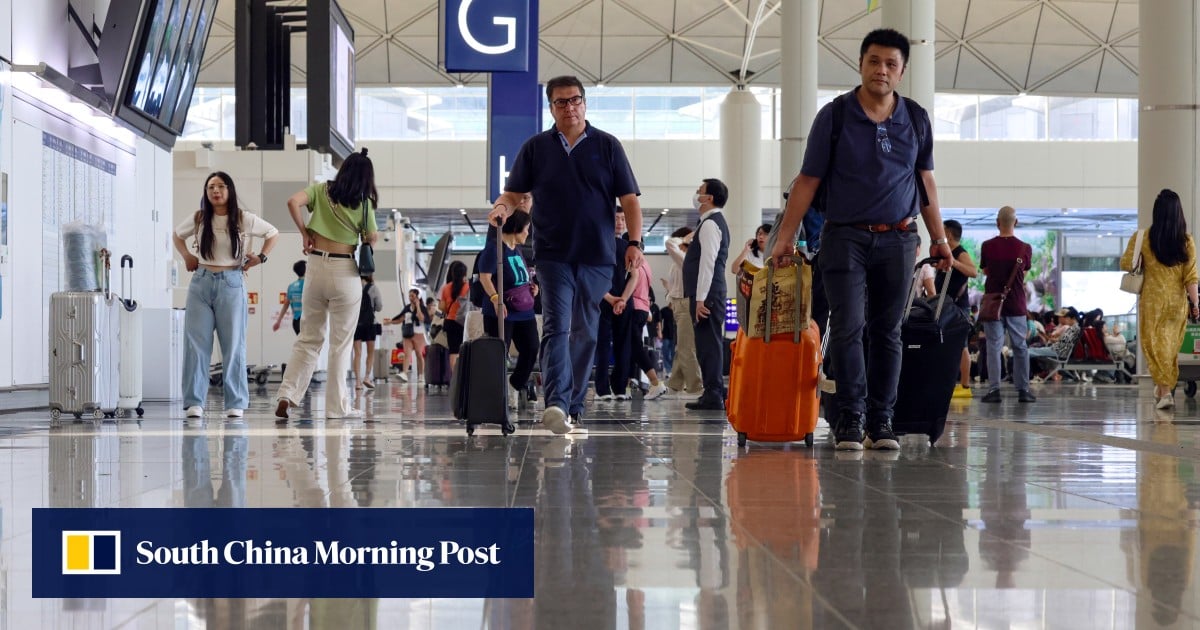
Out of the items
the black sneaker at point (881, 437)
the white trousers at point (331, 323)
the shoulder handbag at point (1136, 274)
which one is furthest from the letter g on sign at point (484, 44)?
the black sneaker at point (881, 437)

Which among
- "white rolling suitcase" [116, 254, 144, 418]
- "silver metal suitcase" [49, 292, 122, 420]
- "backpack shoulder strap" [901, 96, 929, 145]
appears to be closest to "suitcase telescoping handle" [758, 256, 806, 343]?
"backpack shoulder strap" [901, 96, 929, 145]

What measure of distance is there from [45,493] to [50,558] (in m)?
1.57

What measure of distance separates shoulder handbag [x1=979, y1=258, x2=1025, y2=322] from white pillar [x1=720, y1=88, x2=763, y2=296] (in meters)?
17.0

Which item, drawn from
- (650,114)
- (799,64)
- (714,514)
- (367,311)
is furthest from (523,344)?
(650,114)

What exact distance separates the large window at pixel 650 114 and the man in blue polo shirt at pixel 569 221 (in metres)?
31.7

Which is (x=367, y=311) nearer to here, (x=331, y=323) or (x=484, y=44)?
(x=484, y=44)

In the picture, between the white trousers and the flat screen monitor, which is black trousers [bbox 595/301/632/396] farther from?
the flat screen monitor

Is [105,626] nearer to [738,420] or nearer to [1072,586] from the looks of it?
[1072,586]

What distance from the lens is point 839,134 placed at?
6.48m

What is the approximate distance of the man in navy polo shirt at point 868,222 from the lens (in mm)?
6402

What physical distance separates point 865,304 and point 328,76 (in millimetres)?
13339

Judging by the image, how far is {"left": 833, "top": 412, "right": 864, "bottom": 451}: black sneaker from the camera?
21.0 feet

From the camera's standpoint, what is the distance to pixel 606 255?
24.9ft

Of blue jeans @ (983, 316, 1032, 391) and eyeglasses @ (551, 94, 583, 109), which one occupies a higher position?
eyeglasses @ (551, 94, 583, 109)
